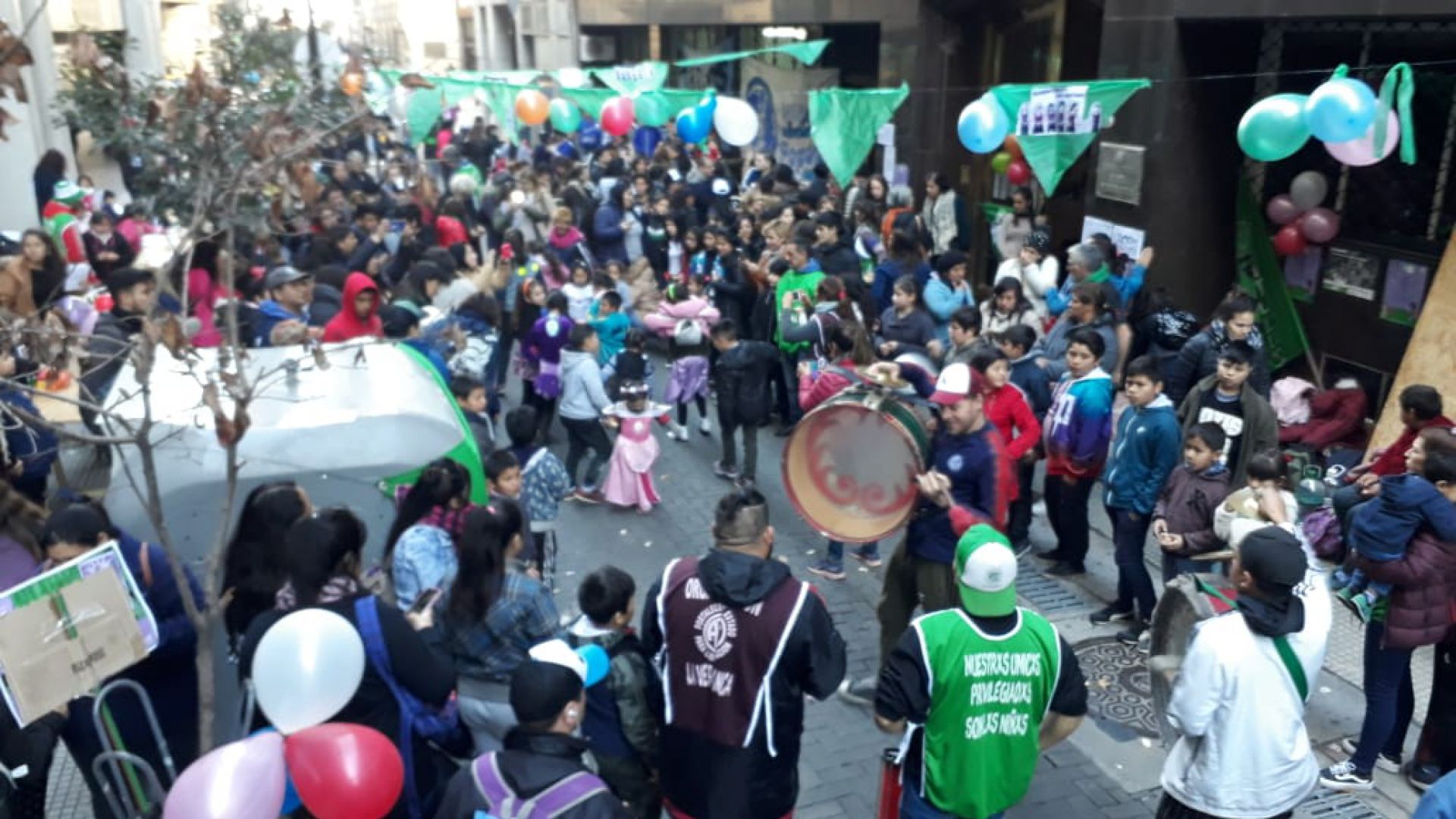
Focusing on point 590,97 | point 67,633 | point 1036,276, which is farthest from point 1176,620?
point 590,97

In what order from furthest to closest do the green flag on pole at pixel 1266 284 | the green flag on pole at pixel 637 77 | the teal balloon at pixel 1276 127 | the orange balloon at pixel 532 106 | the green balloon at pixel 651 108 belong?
the green flag on pole at pixel 637 77
the orange balloon at pixel 532 106
the green balloon at pixel 651 108
the green flag on pole at pixel 1266 284
the teal balloon at pixel 1276 127

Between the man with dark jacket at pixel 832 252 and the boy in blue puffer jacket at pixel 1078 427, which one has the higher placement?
the man with dark jacket at pixel 832 252

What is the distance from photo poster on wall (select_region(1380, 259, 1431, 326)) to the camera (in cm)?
877

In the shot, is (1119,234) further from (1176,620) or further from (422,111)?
(422,111)

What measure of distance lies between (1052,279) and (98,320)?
23.4 ft

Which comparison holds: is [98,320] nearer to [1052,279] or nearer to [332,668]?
[332,668]

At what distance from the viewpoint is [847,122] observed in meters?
11.8

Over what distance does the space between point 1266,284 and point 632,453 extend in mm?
5730

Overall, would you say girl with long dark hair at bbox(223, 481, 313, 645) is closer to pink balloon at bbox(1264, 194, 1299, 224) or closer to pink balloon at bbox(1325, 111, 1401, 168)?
pink balloon at bbox(1325, 111, 1401, 168)

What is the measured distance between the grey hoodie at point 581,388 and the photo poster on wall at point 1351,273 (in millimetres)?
6052

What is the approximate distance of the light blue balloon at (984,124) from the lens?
9.57m

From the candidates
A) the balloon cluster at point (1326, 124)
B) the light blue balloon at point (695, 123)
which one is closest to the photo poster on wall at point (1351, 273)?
the balloon cluster at point (1326, 124)

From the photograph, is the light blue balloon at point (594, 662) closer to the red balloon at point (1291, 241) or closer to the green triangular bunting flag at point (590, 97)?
the red balloon at point (1291, 241)

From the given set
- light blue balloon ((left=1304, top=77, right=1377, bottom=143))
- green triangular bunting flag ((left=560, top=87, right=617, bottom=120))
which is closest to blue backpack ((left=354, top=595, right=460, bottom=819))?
light blue balloon ((left=1304, top=77, right=1377, bottom=143))
